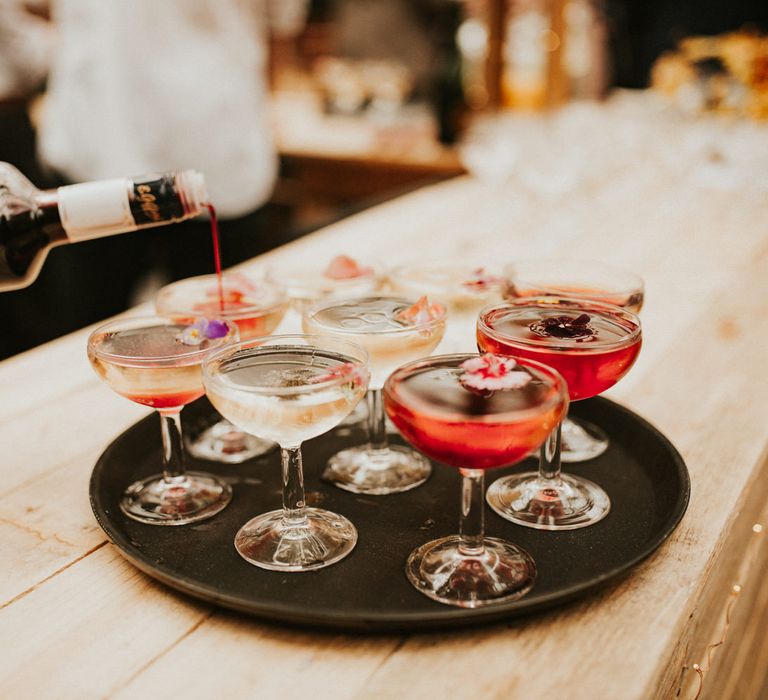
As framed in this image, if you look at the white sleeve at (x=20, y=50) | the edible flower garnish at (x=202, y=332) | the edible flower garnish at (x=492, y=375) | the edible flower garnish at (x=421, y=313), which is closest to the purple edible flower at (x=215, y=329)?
the edible flower garnish at (x=202, y=332)

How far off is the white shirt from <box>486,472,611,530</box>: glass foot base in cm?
185

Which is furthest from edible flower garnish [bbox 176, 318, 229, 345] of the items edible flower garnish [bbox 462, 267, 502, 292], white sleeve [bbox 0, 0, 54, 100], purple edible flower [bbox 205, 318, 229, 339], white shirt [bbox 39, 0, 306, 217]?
white shirt [bbox 39, 0, 306, 217]

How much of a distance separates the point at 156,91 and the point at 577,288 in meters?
1.71

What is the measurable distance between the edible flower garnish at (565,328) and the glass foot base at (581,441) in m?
0.18

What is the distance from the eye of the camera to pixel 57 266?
2826 mm

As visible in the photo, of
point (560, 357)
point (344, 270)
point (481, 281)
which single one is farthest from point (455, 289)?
point (560, 357)

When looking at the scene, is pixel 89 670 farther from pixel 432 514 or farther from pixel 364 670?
pixel 432 514

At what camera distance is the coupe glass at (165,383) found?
1017 mm

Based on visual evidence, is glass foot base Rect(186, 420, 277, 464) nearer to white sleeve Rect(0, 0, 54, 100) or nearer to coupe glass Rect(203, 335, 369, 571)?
coupe glass Rect(203, 335, 369, 571)

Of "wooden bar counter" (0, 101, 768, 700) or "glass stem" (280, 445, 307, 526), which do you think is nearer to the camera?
"wooden bar counter" (0, 101, 768, 700)

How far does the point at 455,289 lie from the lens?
138 cm

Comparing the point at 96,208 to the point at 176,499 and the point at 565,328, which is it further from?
the point at 565,328

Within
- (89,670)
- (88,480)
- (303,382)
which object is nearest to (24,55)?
(88,480)

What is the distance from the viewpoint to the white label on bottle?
1000mm
